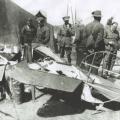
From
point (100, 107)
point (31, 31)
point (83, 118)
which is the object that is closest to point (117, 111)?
point (100, 107)

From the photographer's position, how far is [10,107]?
7.36 metres

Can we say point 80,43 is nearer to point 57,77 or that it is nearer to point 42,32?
point 42,32

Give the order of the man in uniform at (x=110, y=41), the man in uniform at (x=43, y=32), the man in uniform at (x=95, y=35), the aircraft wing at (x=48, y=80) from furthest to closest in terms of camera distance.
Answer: the man in uniform at (x=43, y=32), the man in uniform at (x=110, y=41), the man in uniform at (x=95, y=35), the aircraft wing at (x=48, y=80)

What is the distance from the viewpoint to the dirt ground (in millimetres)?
6934

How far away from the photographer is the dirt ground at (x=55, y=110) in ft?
22.7

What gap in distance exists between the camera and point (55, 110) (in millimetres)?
7383

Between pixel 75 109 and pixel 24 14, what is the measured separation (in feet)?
32.0

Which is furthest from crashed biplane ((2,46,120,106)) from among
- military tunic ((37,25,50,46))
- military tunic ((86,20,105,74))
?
military tunic ((37,25,50,46))

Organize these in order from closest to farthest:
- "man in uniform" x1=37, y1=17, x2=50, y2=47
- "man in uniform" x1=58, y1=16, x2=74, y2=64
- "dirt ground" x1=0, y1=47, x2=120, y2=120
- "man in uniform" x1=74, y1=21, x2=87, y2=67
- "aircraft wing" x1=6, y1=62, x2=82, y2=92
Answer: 1. "aircraft wing" x1=6, y1=62, x2=82, y2=92
2. "dirt ground" x1=0, y1=47, x2=120, y2=120
3. "man in uniform" x1=37, y1=17, x2=50, y2=47
4. "man in uniform" x1=74, y1=21, x2=87, y2=67
5. "man in uniform" x1=58, y1=16, x2=74, y2=64

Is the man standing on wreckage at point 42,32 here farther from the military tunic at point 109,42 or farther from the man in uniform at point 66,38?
the military tunic at point 109,42

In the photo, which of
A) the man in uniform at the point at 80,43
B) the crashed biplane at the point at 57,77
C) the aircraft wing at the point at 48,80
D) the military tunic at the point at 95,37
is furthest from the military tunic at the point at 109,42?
the aircraft wing at the point at 48,80

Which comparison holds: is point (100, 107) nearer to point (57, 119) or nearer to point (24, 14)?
point (57, 119)

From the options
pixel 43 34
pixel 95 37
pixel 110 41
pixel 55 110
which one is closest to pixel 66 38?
pixel 43 34

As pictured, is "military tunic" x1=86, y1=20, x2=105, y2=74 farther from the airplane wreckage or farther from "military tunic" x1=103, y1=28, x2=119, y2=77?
the airplane wreckage
